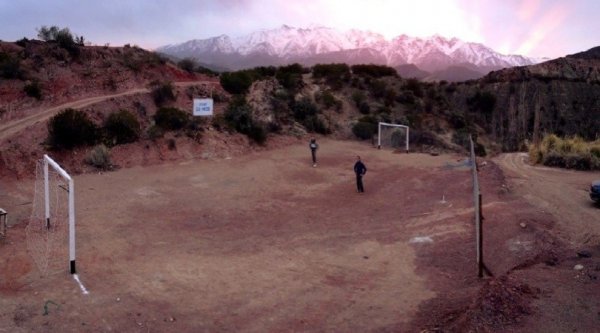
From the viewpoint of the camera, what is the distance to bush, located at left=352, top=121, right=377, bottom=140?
34094mm

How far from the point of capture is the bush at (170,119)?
27647 millimetres

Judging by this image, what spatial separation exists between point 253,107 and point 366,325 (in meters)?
25.9

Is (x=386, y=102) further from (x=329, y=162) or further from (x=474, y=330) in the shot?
(x=474, y=330)

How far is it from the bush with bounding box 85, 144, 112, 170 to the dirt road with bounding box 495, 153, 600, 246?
53.2 feet

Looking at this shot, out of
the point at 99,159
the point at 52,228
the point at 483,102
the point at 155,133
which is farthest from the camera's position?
the point at 483,102

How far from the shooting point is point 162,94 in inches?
1212

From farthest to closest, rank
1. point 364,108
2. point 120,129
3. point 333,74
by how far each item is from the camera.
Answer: point 333,74 < point 364,108 < point 120,129

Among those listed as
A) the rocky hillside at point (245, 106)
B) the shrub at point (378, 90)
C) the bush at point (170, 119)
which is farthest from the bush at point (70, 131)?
the shrub at point (378, 90)

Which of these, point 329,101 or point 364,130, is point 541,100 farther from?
point 364,130

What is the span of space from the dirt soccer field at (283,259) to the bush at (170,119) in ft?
21.8

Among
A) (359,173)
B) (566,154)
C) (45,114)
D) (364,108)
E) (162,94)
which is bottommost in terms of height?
(359,173)

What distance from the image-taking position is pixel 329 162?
26.1 m

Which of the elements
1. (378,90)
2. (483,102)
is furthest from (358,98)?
(483,102)

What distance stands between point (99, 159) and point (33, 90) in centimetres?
815
